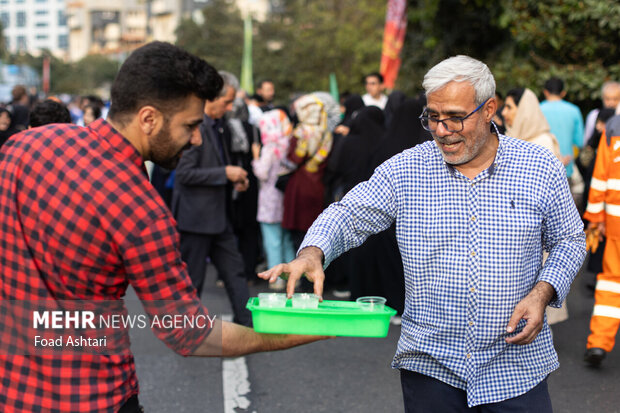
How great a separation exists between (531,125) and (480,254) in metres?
4.08

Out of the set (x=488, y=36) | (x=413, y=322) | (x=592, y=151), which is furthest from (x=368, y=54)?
(x=413, y=322)

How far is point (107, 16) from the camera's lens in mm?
160250

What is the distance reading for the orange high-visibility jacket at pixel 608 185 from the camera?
543 cm

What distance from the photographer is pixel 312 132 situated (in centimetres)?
807

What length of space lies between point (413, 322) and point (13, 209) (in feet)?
4.84

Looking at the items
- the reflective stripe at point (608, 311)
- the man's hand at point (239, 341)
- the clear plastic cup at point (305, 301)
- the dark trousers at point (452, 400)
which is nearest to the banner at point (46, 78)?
the reflective stripe at point (608, 311)

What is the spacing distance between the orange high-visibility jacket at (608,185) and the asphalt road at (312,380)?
43.5 inches

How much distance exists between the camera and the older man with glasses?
8.79ft

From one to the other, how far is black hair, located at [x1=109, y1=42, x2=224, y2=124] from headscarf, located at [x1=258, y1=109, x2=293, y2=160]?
611 cm

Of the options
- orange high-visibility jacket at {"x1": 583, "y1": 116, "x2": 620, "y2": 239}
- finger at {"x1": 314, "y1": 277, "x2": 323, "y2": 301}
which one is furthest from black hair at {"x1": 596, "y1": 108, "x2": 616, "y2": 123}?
finger at {"x1": 314, "y1": 277, "x2": 323, "y2": 301}

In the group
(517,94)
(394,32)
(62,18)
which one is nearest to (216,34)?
(394,32)

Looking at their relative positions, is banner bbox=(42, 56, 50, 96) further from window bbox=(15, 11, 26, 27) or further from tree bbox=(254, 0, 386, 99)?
window bbox=(15, 11, 26, 27)

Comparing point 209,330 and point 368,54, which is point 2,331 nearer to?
point 209,330

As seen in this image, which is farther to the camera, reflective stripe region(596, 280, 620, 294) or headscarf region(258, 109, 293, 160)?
headscarf region(258, 109, 293, 160)
